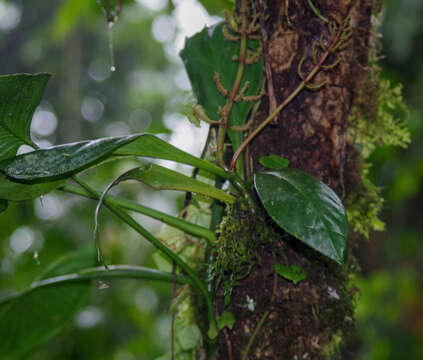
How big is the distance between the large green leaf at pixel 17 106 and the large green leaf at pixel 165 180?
0.49 ft

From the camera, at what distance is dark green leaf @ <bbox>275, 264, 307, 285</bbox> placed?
0.52 metres

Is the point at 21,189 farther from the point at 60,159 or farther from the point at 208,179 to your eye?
the point at 208,179

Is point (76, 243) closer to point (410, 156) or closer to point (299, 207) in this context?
point (299, 207)

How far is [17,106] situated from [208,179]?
313mm

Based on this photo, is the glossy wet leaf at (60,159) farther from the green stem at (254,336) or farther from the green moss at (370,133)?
the green moss at (370,133)

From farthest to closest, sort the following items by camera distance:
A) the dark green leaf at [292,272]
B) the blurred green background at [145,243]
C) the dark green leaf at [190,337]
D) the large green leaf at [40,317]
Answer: the blurred green background at [145,243] → the large green leaf at [40,317] → the dark green leaf at [190,337] → the dark green leaf at [292,272]

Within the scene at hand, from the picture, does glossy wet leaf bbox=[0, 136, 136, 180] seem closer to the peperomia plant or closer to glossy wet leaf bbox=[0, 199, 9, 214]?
the peperomia plant

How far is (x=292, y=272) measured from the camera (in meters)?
0.53

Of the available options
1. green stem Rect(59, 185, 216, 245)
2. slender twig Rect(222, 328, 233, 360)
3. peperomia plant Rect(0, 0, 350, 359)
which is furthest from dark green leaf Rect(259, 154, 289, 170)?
slender twig Rect(222, 328, 233, 360)

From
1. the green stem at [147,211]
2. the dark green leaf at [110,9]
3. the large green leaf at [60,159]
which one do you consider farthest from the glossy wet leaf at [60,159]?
the dark green leaf at [110,9]

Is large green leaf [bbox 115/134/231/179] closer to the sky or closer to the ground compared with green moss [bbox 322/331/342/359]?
closer to the sky

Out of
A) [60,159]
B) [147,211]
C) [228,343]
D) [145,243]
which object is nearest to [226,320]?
[228,343]

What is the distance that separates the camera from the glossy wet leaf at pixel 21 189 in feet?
1.60

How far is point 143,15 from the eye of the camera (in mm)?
4434
